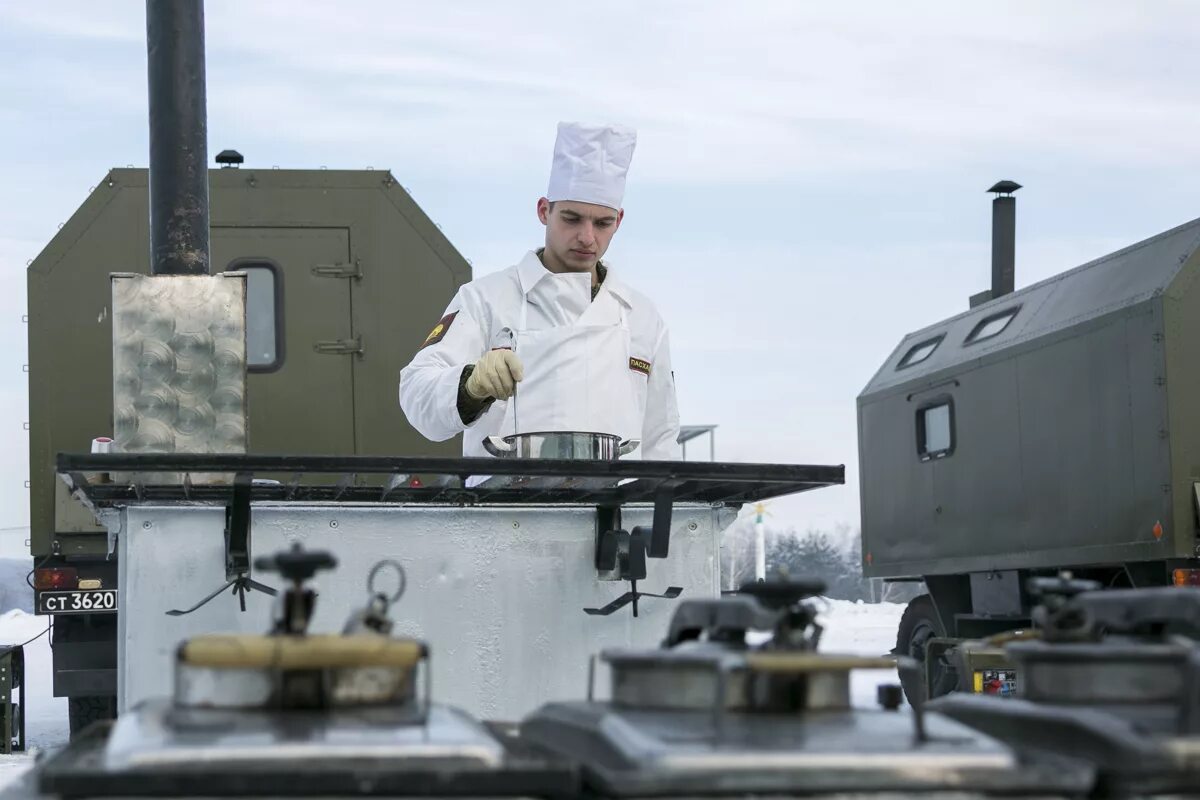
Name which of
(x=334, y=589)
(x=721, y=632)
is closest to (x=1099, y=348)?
(x=334, y=589)

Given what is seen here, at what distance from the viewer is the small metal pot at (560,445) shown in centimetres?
383

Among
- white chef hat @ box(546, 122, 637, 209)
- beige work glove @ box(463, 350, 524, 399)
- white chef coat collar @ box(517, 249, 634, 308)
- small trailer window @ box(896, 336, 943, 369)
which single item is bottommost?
beige work glove @ box(463, 350, 524, 399)

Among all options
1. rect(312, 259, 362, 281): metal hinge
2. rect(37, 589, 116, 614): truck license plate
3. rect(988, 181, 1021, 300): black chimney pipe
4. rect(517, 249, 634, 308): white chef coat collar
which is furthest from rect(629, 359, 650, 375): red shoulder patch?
rect(988, 181, 1021, 300): black chimney pipe

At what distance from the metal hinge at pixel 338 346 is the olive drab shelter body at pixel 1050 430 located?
488 centimetres

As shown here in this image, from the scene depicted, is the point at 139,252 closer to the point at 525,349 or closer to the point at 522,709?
the point at 525,349

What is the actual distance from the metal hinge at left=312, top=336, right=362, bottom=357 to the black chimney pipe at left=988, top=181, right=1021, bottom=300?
7.15 metres

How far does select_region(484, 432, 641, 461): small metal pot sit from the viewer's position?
3.83 metres

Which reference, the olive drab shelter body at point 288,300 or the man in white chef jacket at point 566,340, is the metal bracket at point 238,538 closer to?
the man in white chef jacket at point 566,340

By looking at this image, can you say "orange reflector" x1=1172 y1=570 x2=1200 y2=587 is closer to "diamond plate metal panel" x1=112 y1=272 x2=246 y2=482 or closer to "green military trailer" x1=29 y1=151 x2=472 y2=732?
"green military trailer" x1=29 y1=151 x2=472 y2=732

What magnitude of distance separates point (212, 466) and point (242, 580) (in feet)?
1.42

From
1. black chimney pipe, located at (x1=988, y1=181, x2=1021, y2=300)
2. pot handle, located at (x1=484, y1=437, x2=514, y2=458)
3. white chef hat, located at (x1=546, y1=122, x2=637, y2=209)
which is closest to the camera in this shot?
pot handle, located at (x1=484, y1=437, x2=514, y2=458)

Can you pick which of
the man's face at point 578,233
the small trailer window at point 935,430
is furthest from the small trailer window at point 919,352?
the man's face at point 578,233

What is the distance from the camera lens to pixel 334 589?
3613 mm

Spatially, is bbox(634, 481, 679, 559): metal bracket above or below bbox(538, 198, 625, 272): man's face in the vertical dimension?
below
